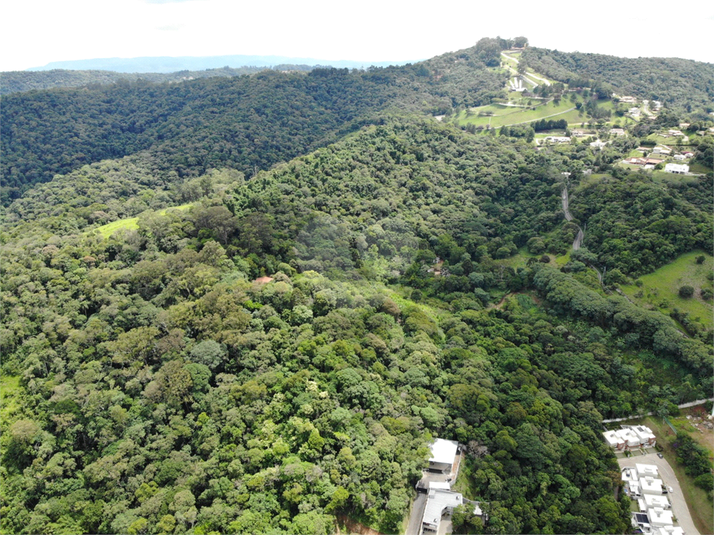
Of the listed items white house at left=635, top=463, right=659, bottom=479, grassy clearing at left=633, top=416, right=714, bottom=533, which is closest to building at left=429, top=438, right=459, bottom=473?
white house at left=635, top=463, right=659, bottom=479

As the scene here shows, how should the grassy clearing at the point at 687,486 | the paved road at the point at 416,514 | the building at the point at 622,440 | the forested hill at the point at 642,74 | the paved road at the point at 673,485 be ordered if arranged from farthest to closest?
the forested hill at the point at 642,74
the building at the point at 622,440
the grassy clearing at the point at 687,486
the paved road at the point at 673,485
the paved road at the point at 416,514

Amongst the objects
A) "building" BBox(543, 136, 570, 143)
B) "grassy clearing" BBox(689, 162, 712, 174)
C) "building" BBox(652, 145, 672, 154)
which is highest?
"building" BBox(543, 136, 570, 143)

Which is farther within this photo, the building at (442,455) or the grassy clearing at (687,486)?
the grassy clearing at (687,486)

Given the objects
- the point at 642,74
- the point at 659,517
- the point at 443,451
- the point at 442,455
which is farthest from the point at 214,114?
the point at 642,74

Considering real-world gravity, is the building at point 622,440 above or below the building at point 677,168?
below

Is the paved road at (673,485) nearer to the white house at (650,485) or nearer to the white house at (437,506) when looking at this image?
the white house at (650,485)

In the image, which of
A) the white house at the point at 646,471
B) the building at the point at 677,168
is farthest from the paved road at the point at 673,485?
the building at the point at 677,168

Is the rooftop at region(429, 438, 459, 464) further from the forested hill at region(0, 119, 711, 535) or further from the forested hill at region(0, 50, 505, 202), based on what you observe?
the forested hill at region(0, 50, 505, 202)
